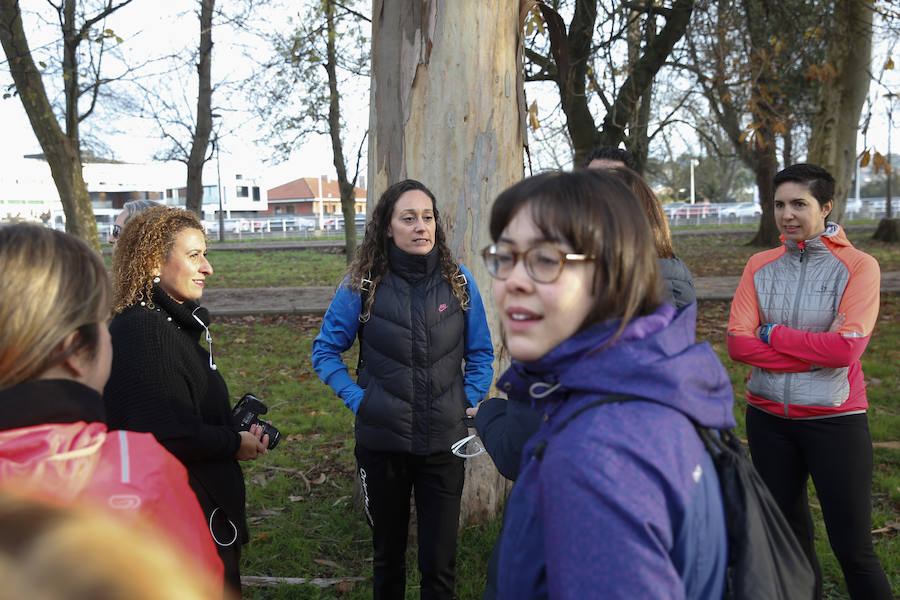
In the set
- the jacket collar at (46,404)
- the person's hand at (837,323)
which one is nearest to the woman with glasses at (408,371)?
A: the person's hand at (837,323)

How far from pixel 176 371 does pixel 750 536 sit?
199 centimetres

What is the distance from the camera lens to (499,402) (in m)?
2.16

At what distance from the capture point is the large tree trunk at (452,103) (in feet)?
13.0

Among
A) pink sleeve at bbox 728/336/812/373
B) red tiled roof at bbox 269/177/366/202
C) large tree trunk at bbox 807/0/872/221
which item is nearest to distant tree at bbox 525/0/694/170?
large tree trunk at bbox 807/0/872/221

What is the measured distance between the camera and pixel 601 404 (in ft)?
4.16

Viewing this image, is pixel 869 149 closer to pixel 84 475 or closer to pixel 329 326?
pixel 329 326

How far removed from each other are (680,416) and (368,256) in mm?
2197

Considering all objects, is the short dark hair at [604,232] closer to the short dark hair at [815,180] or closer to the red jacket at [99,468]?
the red jacket at [99,468]

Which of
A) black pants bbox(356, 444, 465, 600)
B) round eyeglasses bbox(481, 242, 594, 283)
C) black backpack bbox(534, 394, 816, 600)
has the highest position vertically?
round eyeglasses bbox(481, 242, 594, 283)

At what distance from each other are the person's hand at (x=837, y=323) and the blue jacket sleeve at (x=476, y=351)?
4.93ft

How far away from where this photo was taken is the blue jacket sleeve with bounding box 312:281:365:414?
319 centimetres

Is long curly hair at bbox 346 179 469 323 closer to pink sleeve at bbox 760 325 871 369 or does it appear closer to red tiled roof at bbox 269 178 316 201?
pink sleeve at bbox 760 325 871 369

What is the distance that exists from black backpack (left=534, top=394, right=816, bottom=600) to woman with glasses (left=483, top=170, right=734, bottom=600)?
3 cm

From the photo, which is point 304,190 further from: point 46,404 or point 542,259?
point 542,259
